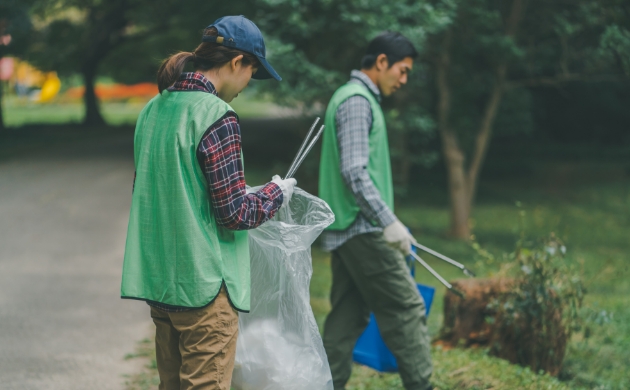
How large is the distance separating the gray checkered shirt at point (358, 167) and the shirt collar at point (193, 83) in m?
1.25

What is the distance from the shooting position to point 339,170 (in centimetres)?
384

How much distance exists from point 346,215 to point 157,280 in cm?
151

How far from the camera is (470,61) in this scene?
41.2 ft

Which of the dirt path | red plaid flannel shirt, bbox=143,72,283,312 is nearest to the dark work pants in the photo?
the dirt path

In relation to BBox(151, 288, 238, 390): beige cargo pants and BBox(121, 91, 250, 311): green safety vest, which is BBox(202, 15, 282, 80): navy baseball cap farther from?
BBox(151, 288, 238, 390): beige cargo pants

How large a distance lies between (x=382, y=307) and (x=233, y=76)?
176 centimetres

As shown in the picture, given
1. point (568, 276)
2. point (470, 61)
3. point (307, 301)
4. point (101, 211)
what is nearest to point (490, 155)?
point (470, 61)

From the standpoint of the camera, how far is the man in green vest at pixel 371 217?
3682 millimetres

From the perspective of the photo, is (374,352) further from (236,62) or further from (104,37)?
(104,37)

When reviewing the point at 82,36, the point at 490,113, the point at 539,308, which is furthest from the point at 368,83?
the point at 82,36

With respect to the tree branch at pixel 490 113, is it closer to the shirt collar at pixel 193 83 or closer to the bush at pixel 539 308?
the bush at pixel 539 308

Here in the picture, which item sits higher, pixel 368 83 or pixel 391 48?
pixel 391 48

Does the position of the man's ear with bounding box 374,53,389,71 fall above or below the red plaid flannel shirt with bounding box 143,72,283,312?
above

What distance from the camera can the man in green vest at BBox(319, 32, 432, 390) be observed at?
3.68 m
